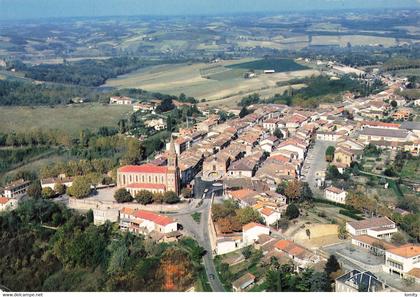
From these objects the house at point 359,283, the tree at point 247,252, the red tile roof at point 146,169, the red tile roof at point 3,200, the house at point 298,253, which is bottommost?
the red tile roof at point 3,200

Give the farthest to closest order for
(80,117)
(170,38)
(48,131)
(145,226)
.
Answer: (170,38) → (80,117) → (48,131) → (145,226)

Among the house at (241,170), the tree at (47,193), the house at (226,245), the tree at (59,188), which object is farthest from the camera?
the house at (241,170)

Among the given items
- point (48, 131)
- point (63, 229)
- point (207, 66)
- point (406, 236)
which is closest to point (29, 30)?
point (207, 66)

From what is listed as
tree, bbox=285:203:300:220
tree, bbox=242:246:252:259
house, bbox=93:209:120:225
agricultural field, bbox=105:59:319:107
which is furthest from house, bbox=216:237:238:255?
agricultural field, bbox=105:59:319:107

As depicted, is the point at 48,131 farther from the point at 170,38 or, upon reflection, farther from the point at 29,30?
the point at 170,38

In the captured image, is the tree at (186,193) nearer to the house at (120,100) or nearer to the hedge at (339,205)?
the hedge at (339,205)

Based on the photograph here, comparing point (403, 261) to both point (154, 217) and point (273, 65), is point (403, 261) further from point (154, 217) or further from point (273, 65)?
point (273, 65)

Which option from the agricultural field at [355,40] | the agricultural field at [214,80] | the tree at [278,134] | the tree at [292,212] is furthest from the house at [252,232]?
the agricultural field at [355,40]
